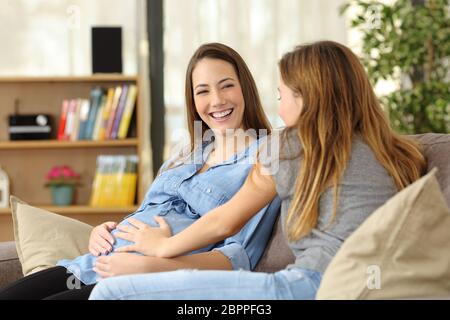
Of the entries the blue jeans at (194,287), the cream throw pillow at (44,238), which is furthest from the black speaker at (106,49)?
the blue jeans at (194,287)

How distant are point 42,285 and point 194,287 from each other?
0.63m

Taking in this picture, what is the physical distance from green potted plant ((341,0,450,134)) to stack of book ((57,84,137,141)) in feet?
4.26

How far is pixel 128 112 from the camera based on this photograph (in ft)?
15.1

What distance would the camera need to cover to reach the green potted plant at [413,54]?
4.23m

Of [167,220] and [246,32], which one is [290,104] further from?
[246,32]

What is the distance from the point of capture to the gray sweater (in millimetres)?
1685

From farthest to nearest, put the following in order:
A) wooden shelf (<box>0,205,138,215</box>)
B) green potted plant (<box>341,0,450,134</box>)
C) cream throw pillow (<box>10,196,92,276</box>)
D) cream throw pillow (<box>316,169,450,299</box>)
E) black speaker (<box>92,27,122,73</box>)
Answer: black speaker (<box>92,27,122,73</box>) → wooden shelf (<box>0,205,138,215</box>) → green potted plant (<box>341,0,450,134</box>) → cream throw pillow (<box>10,196,92,276</box>) → cream throw pillow (<box>316,169,450,299</box>)

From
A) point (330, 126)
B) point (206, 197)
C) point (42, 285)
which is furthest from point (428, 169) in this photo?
point (42, 285)

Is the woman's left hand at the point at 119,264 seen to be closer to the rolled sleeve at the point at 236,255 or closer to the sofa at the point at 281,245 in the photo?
the rolled sleeve at the point at 236,255

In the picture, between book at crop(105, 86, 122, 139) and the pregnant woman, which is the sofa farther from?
book at crop(105, 86, 122, 139)

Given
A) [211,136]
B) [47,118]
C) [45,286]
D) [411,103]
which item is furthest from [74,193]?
[45,286]

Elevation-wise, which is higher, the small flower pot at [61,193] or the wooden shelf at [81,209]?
the small flower pot at [61,193]

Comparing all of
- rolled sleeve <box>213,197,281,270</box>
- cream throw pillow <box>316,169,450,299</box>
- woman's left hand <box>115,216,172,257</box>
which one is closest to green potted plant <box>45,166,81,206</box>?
woman's left hand <box>115,216,172,257</box>

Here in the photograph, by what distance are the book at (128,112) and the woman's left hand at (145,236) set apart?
2.43 meters
